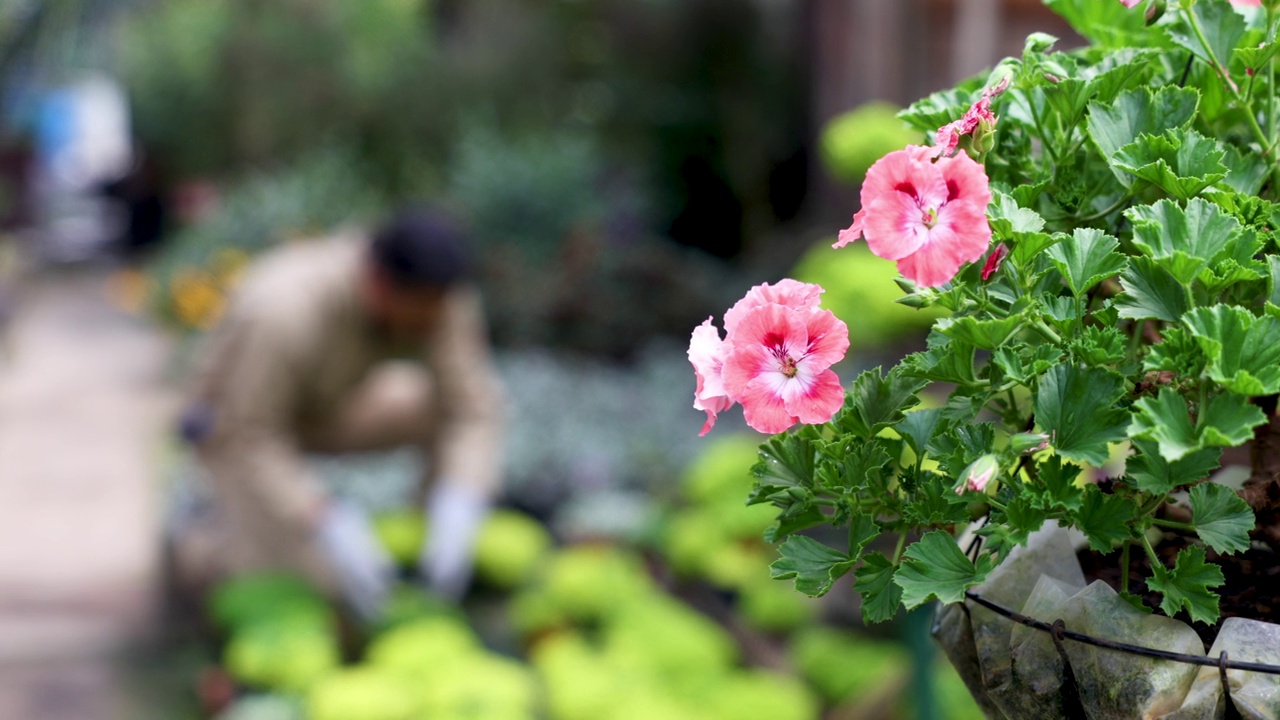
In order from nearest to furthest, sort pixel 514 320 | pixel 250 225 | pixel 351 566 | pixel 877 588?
pixel 877 588 < pixel 351 566 < pixel 514 320 < pixel 250 225

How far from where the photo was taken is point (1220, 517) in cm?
67

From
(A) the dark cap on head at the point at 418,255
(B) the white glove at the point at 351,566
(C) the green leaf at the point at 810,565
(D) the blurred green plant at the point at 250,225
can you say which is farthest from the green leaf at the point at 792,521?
(D) the blurred green plant at the point at 250,225

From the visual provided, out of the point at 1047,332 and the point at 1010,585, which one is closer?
the point at 1047,332

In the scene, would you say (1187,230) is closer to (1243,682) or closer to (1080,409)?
(1080,409)

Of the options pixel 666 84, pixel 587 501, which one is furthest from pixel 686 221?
pixel 587 501

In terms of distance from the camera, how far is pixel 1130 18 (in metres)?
0.89

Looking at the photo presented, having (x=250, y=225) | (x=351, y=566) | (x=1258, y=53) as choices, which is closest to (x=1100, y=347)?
(x=1258, y=53)

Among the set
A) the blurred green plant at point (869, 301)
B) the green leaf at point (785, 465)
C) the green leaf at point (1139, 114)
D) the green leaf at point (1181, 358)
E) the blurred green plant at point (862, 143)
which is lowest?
the blurred green plant at point (869, 301)

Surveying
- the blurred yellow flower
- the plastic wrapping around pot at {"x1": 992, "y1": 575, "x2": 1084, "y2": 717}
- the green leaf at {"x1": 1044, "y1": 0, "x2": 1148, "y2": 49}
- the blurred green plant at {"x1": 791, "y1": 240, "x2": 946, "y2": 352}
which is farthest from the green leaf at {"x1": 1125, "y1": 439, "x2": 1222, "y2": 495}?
the blurred yellow flower

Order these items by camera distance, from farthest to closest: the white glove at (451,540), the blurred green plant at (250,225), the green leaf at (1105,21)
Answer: the blurred green plant at (250,225) → the white glove at (451,540) → the green leaf at (1105,21)

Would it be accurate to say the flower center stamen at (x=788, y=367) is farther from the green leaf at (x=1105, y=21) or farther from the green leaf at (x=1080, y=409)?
the green leaf at (x=1105, y=21)

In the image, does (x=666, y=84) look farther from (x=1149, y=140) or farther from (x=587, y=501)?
(x=1149, y=140)

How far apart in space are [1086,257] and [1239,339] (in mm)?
94

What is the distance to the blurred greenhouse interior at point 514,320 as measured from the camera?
292 centimetres
